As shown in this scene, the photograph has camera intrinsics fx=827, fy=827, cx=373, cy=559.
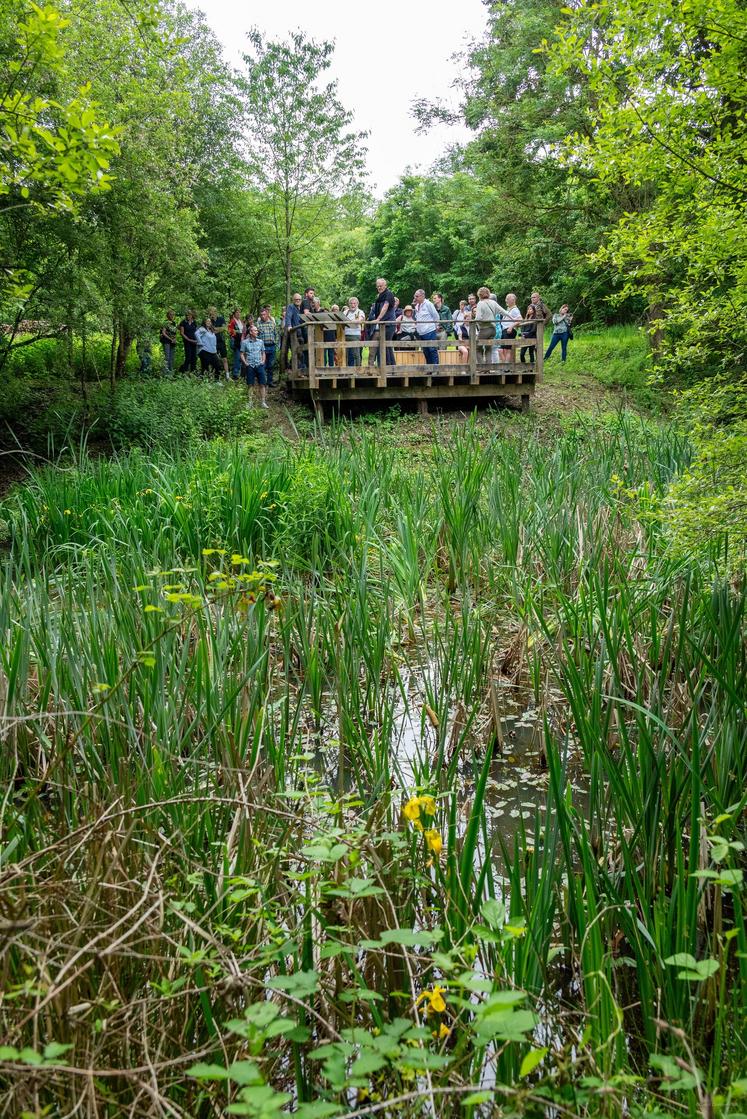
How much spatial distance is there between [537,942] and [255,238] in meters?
17.1

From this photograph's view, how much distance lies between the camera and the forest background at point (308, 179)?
341 cm

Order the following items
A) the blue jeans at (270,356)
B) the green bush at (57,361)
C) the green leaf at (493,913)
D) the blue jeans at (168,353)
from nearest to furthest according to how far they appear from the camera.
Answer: the green leaf at (493,913) → the green bush at (57,361) → the blue jeans at (270,356) → the blue jeans at (168,353)

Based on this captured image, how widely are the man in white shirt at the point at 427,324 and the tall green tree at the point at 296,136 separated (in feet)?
13.2

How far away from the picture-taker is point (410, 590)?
5.00 metres

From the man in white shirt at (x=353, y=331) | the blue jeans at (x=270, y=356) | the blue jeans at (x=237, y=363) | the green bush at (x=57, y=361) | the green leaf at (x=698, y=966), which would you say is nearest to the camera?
the green leaf at (x=698, y=966)

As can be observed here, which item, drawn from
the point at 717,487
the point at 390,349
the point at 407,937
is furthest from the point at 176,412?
the point at 407,937

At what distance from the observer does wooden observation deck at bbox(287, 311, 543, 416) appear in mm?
13211

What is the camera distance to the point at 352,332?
44.9 feet

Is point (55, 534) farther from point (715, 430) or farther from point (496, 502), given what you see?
point (715, 430)

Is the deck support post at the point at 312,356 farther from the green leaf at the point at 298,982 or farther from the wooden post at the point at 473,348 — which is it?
the green leaf at the point at 298,982

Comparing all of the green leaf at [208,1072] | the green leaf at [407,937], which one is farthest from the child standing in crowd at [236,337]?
the green leaf at [208,1072]

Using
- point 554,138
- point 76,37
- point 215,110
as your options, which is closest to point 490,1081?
point 76,37

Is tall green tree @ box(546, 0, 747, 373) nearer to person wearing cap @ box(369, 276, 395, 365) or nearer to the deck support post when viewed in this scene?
the deck support post

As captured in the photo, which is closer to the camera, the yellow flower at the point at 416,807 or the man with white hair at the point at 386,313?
the yellow flower at the point at 416,807
